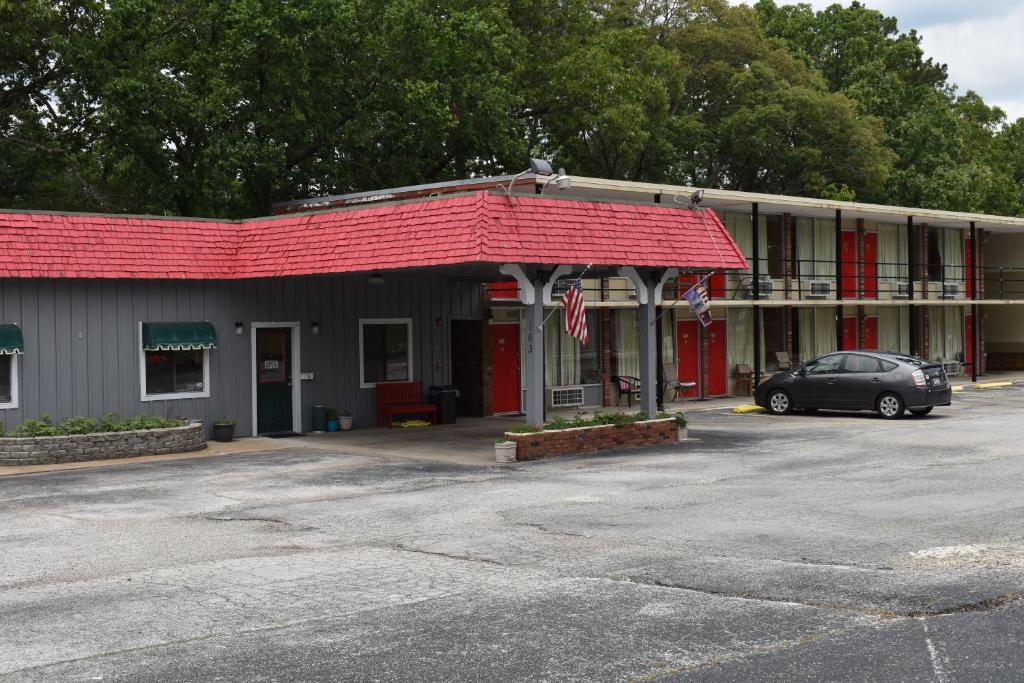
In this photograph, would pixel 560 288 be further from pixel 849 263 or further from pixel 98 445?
pixel 849 263

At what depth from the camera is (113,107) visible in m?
28.7

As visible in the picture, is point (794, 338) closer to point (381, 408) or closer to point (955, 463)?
point (381, 408)

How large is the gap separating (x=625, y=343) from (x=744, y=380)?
13.2 feet

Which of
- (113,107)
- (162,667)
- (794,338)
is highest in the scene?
(113,107)

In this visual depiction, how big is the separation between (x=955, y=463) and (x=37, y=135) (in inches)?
1003

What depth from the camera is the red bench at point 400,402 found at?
24.2 metres

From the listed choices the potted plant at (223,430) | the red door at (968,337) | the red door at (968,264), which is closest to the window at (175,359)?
the potted plant at (223,430)

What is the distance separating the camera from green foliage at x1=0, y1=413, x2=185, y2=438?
736 inches

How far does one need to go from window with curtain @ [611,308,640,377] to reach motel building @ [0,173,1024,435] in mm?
52

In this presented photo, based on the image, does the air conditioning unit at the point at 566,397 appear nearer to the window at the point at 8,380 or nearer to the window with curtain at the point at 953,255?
the window at the point at 8,380

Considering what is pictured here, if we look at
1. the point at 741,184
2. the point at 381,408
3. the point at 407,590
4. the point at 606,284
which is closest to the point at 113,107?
the point at 381,408

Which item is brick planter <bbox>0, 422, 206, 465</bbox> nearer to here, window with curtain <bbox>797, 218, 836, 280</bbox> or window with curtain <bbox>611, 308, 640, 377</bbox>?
window with curtain <bbox>611, 308, 640, 377</bbox>

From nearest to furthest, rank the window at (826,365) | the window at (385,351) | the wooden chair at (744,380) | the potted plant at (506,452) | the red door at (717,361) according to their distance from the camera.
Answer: the potted plant at (506,452)
the window at (385,351)
the window at (826,365)
the red door at (717,361)
the wooden chair at (744,380)

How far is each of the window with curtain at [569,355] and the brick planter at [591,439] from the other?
7.39 meters
